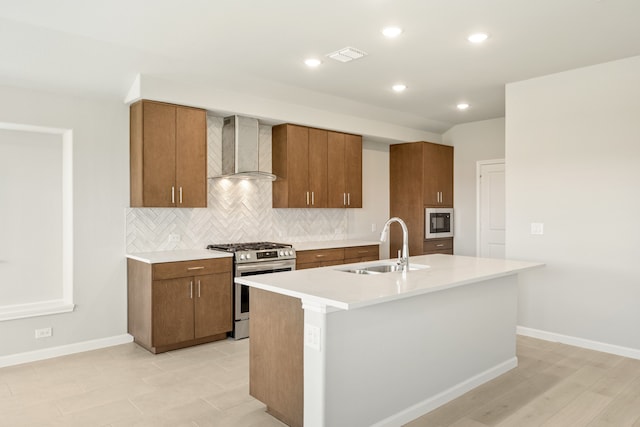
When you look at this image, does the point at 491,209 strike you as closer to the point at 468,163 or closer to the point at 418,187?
the point at 468,163

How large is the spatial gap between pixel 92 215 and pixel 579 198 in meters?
4.66

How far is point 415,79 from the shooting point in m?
4.55

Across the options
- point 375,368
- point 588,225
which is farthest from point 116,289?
point 588,225

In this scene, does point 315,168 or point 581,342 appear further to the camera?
point 315,168

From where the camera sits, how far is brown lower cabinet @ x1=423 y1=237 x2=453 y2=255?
21.5 ft

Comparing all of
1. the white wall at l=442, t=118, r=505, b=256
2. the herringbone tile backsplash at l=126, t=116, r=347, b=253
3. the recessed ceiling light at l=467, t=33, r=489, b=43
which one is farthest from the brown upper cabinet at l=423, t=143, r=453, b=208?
the recessed ceiling light at l=467, t=33, r=489, b=43

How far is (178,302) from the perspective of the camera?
414cm

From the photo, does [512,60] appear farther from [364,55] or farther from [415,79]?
[364,55]

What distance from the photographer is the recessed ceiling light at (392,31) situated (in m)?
3.27

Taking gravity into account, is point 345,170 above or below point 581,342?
above

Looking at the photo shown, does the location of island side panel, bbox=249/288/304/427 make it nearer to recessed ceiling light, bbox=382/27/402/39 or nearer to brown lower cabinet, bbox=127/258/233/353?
brown lower cabinet, bbox=127/258/233/353

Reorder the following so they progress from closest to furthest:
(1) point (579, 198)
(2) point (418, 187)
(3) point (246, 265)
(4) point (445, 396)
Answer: (4) point (445, 396) → (1) point (579, 198) → (3) point (246, 265) → (2) point (418, 187)

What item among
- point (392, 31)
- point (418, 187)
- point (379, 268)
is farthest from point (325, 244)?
point (392, 31)

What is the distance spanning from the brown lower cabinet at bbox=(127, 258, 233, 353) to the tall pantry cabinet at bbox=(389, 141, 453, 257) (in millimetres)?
3098
